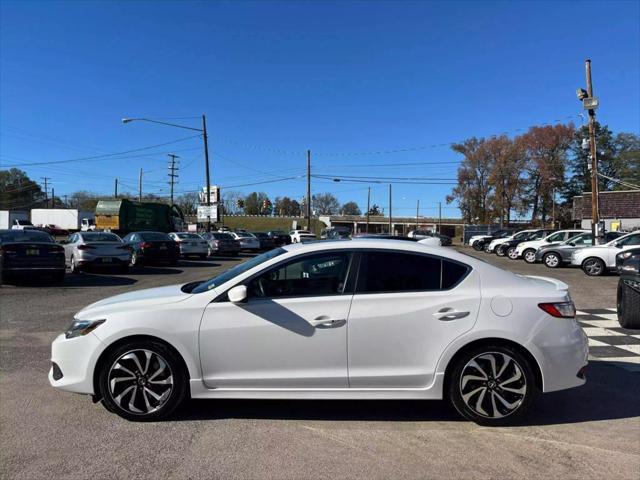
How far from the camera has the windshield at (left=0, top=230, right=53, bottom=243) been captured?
43.2 feet

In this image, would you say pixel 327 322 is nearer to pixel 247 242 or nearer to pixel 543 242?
pixel 543 242

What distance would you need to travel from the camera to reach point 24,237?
44.5 ft

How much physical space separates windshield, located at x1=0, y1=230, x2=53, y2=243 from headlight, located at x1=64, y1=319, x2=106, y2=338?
10.7 meters

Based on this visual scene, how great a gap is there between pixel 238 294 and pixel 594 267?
17.6 m

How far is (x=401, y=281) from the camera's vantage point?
428 centimetres

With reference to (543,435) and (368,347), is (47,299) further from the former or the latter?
(543,435)

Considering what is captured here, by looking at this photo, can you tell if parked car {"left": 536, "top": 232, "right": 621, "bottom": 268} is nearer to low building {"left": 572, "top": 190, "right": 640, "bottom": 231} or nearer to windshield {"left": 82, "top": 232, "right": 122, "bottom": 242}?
windshield {"left": 82, "top": 232, "right": 122, "bottom": 242}

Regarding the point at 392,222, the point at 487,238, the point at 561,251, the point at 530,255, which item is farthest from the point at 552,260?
the point at 392,222

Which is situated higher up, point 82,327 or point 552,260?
point 82,327

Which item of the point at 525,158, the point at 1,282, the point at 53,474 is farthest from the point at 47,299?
the point at 525,158

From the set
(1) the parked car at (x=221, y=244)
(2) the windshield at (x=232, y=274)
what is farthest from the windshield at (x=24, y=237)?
(1) the parked car at (x=221, y=244)

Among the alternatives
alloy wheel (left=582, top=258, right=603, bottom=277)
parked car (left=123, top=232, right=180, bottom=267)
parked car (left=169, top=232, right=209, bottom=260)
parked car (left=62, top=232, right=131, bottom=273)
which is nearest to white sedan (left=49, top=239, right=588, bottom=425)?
parked car (left=62, top=232, right=131, bottom=273)

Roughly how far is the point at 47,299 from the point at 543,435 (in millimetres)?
10681

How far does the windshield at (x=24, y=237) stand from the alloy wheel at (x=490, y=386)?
512 inches
